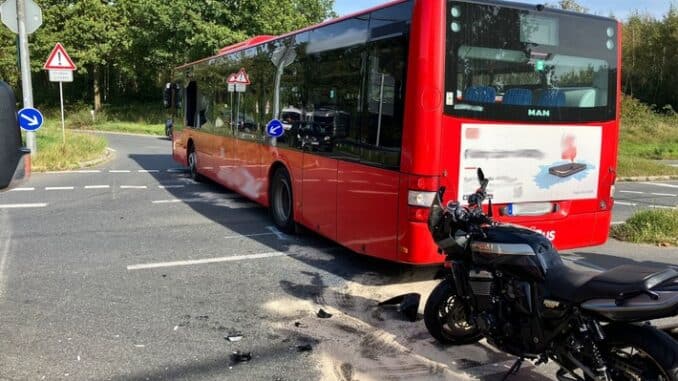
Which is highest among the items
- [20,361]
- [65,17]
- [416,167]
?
[65,17]

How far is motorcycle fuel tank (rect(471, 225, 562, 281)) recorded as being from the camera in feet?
12.1

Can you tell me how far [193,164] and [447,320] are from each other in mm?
10473

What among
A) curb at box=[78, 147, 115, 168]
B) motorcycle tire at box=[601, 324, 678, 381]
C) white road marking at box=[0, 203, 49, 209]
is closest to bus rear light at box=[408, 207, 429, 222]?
motorcycle tire at box=[601, 324, 678, 381]

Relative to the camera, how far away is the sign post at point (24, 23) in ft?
51.3

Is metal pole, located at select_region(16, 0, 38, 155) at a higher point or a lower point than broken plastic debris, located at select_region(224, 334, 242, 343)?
higher

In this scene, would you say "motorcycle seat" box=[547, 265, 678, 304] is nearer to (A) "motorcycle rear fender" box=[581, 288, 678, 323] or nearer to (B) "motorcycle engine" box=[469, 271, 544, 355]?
(A) "motorcycle rear fender" box=[581, 288, 678, 323]

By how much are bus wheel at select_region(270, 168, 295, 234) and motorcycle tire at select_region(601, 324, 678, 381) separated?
541 cm

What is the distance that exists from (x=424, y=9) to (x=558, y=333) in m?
3.13

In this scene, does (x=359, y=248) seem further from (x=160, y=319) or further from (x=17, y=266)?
(x=17, y=266)

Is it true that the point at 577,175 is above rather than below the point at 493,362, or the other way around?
above

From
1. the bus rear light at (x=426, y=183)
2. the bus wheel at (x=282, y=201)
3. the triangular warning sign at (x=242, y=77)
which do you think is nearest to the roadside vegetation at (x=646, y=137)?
the triangular warning sign at (x=242, y=77)

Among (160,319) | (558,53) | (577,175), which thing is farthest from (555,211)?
(160,319)

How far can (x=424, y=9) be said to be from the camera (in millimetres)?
5402

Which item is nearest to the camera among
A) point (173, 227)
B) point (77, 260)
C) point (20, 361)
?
point (20, 361)
